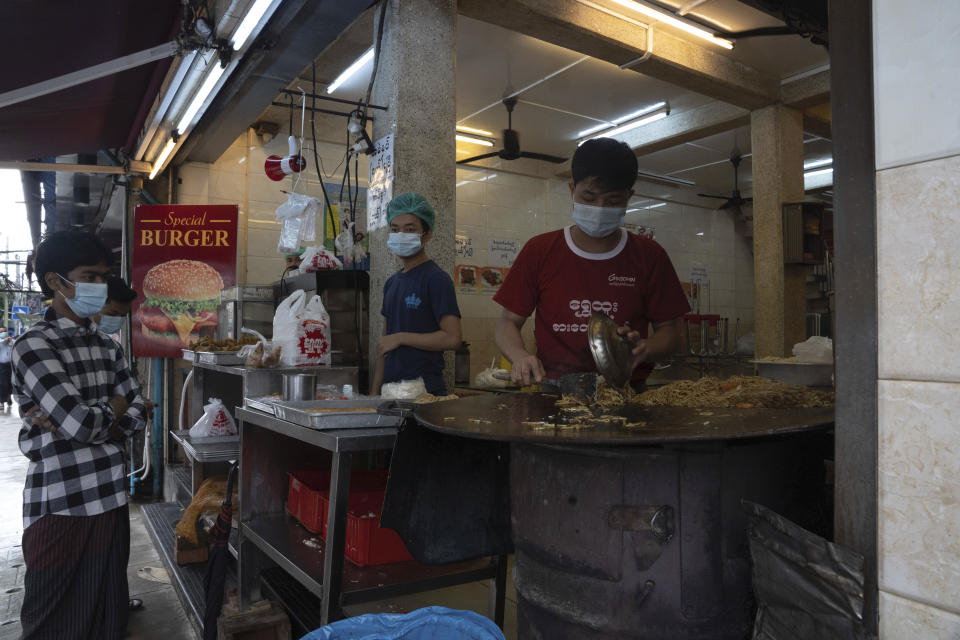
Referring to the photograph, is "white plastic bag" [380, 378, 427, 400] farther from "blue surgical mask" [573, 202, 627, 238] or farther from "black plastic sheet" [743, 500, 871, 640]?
"black plastic sheet" [743, 500, 871, 640]

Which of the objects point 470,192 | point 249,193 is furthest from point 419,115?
point 470,192

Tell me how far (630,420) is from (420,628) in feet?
1.88

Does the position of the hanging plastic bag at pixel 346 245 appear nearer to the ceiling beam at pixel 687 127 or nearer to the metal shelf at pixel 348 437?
the metal shelf at pixel 348 437

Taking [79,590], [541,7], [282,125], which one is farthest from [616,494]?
[282,125]

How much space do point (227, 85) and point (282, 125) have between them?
2241 mm

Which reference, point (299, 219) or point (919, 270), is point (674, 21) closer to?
point (299, 219)

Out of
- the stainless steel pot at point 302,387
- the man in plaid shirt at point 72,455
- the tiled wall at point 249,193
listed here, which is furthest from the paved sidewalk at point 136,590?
the tiled wall at point 249,193

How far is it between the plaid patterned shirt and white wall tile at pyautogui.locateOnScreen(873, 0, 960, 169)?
8.97 feet

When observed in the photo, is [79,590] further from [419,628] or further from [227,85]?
[227,85]

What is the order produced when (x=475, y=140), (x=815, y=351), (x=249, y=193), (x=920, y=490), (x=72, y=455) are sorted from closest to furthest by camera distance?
(x=920, y=490)
(x=815, y=351)
(x=72, y=455)
(x=249, y=193)
(x=475, y=140)

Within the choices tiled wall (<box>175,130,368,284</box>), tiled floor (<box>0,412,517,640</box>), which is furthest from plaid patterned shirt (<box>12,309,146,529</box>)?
tiled wall (<box>175,130,368,284</box>)

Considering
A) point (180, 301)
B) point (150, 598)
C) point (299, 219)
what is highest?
point (299, 219)

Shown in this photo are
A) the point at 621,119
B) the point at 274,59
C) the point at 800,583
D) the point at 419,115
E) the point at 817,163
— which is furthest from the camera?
the point at 817,163

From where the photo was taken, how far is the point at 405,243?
2.94 meters
